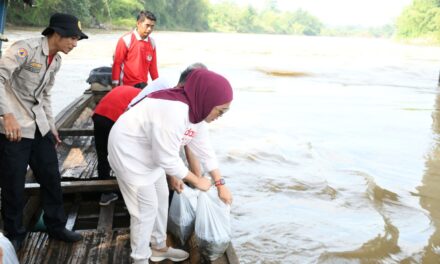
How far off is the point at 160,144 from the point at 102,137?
1583mm

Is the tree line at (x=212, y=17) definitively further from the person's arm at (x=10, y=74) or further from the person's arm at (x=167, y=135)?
the person's arm at (x=167, y=135)

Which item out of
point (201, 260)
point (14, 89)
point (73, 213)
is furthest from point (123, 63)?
point (201, 260)

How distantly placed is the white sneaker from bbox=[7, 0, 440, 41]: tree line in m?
2.34

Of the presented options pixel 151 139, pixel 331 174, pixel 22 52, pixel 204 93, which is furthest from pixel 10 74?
pixel 331 174

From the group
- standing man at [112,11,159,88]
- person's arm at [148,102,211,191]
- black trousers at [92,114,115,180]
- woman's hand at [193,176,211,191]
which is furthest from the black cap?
standing man at [112,11,159,88]

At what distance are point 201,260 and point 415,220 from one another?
10.0ft

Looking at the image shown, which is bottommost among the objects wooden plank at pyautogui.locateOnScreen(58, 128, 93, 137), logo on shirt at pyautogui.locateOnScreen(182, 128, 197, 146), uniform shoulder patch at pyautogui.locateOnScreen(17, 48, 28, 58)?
wooden plank at pyautogui.locateOnScreen(58, 128, 93, 137)

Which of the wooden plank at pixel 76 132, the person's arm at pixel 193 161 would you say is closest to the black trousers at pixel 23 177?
the person's arm at pixel 193 161

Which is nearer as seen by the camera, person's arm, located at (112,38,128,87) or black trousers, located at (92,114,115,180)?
black trousers, located at (92,114,115,180)

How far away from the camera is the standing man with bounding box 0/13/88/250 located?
2.40 metres

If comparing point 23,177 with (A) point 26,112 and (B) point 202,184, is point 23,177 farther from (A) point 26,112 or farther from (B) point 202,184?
(B) point 202,184

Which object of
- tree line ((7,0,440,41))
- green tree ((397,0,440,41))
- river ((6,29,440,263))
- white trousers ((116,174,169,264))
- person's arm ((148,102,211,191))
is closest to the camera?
person's arm ((148,102,211,191))

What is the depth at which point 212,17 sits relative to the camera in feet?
340

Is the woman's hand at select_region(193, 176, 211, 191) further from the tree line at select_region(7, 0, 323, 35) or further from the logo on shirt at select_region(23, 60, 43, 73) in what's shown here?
the tree line at select_region(7, 0, 323, 35)
